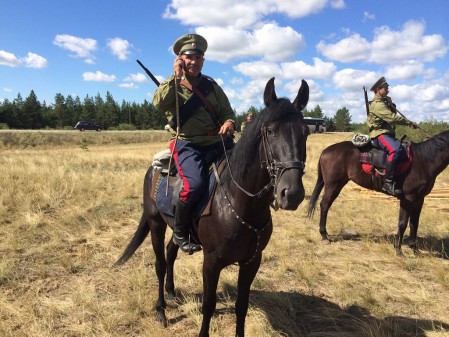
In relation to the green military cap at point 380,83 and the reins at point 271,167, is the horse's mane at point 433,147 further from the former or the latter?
the reins at point 271,167

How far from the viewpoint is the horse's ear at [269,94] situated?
2.72 meters

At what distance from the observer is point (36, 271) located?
17.3ft

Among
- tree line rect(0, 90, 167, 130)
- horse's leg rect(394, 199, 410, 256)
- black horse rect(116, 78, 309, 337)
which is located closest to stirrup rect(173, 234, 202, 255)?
black horse rect(116, 78, 309, 337)

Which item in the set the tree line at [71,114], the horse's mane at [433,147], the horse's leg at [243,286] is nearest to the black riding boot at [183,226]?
the horse's leg at [243,286]

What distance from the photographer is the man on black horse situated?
7094mm

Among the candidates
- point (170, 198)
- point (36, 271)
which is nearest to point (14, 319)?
point (36, 271)

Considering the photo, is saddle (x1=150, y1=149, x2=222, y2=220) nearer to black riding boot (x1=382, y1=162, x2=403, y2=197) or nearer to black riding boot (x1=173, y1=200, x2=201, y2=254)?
black riding boot (x1=173, y1=200, x2=201, y2=254)

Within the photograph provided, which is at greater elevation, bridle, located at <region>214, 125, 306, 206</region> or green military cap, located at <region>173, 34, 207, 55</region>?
green military cap, located at <region>173, 34, 207, 55</region>

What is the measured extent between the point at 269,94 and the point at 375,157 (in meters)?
5.60

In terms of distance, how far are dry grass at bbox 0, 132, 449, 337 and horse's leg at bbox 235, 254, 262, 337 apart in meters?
0.23

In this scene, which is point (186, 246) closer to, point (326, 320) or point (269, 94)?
point (269, 94)

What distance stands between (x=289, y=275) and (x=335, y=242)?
2316 mm

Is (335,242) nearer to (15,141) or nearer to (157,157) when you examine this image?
(157,157)

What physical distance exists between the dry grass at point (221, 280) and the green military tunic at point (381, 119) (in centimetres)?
244
